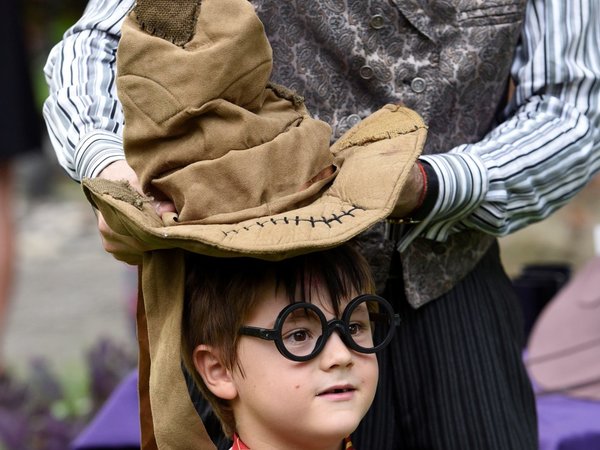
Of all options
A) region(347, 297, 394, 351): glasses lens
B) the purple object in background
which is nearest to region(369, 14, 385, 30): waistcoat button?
region(347, 297, 394, 351): glasses lens

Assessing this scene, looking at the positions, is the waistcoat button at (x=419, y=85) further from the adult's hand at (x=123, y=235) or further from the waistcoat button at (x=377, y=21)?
the adult's hand at (x=123, y=235)

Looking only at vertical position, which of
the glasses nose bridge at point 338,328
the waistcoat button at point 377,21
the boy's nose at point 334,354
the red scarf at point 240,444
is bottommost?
the red scarf at point 240,444

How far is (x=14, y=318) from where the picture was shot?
6395 millimetres

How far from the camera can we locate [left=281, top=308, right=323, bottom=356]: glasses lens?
1833 mm

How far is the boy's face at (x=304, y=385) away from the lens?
1813 millimetres

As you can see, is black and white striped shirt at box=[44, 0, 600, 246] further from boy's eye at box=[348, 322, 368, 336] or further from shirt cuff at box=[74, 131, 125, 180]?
boy's eye at box=[348, 322, 368, 336]

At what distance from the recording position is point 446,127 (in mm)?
2182

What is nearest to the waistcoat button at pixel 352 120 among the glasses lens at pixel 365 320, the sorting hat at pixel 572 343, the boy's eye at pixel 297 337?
the glasses lens at pixel 365 320

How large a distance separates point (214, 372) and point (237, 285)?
0.16m

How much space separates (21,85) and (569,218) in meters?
3.24

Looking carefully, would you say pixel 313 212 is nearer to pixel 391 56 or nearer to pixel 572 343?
pixel 391 56

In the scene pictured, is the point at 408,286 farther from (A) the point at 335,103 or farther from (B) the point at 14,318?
(B) the point at 14,318

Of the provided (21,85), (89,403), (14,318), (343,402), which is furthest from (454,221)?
(14,318)

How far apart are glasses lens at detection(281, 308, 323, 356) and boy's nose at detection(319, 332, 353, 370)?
2 centimetres
